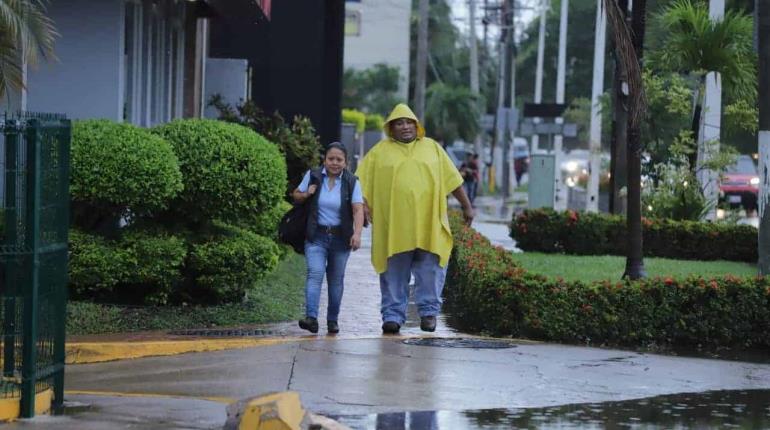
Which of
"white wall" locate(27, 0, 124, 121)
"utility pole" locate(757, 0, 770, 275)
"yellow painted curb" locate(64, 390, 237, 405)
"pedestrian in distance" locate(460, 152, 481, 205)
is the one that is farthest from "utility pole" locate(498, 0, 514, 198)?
"yellow painted curb" locate(64, 390, 237, 405)

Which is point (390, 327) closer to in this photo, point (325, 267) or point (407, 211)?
point (325, 267)

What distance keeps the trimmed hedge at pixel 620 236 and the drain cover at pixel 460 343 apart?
10316 mm

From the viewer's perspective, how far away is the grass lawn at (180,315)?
11.4 meters

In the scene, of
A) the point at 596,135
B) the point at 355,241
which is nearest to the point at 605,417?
the point at 355,241

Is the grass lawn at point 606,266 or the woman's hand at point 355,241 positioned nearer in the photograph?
the woman's hand at point 355,241

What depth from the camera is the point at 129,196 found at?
11.6 meters

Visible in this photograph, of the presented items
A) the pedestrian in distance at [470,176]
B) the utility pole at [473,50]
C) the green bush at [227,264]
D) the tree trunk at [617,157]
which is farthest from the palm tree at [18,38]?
the utility pole at [473,50]

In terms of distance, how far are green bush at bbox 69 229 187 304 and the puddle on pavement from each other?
3.90 m

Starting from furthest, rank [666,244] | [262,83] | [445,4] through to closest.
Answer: [445,4]
[262,83]
[666,244]

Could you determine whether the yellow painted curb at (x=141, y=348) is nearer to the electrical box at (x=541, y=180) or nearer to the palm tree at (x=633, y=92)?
the palm tree at (x=633, y=92)

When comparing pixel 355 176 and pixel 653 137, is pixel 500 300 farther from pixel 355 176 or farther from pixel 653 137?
pixel 653 137

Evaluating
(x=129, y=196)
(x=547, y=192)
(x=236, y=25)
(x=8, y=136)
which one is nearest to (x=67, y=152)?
(x=8, y=136)

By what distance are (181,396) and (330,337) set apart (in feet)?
8.96

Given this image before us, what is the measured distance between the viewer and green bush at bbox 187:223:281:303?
12.3 meters
